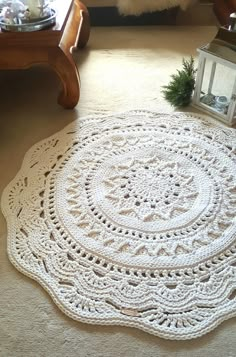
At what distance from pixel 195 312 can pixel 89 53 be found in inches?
61.6

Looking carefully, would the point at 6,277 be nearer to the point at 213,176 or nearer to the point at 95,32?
the point at 213,176

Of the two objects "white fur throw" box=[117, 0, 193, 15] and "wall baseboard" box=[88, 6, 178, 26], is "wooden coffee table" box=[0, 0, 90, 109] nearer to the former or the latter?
"white fur throw" box=[117, 0, 193, 15]

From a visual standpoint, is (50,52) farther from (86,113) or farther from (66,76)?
(86,113)

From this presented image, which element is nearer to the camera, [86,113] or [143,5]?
[86,113]

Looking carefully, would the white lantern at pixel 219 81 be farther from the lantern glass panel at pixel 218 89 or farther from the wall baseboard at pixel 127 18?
the wall baseboard at pixel 127 18

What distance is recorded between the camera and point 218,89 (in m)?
1.84

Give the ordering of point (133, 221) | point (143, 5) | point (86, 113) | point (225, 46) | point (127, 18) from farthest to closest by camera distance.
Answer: point (127, 18) < point (143, 5) < point (86, 113) < point (225, 46) < point (133, 221)

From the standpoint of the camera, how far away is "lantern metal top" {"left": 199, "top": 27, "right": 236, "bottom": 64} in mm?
1497

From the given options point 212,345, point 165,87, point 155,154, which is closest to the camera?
point 212,345

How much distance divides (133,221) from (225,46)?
2.58ft

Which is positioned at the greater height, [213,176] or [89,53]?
[89,53]

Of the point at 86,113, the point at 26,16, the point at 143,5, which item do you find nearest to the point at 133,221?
the point at 86,113

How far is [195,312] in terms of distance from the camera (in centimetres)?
99

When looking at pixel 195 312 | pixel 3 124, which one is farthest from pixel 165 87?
pixel 195 312
